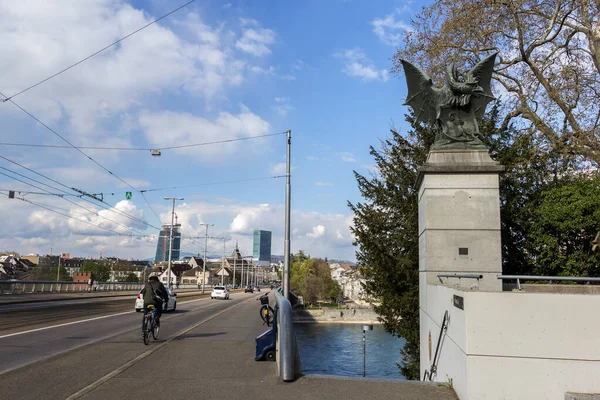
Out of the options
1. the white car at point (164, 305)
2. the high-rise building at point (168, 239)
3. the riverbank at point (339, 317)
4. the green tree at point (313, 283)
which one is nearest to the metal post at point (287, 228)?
the white car at point (164, 305)

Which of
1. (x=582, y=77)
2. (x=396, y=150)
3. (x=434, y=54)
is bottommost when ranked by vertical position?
(x=396, y=150)

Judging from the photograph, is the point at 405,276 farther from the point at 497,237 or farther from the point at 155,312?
the point at 155,312

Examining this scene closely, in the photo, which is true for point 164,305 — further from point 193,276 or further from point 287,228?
point 193,276

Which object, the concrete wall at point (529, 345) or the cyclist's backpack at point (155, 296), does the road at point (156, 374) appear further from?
the cyclist's backpack at point (155, 296)

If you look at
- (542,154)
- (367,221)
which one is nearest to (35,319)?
(367,221)

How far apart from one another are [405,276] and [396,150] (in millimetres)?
5464

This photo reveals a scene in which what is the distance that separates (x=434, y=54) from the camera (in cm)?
1755

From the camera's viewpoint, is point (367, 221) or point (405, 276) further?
point (367, 221)

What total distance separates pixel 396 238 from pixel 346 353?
115ft

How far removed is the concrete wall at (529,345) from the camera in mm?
5230

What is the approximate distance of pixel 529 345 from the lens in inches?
211

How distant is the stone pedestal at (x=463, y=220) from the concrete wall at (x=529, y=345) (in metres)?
3.72

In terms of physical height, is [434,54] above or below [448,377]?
above

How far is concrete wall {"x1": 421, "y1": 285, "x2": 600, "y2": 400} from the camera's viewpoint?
523 centimetres
